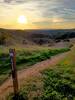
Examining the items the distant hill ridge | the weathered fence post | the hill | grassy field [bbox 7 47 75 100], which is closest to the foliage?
grassy field [bbox 7 47 75 100]

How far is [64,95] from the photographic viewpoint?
14.4 m

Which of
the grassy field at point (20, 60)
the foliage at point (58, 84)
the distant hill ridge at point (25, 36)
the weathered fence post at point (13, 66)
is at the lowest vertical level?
the distant hill ridge at point (25, 36)

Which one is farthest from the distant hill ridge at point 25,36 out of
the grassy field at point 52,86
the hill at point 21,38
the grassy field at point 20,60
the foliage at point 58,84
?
the grassy field at point 52,86

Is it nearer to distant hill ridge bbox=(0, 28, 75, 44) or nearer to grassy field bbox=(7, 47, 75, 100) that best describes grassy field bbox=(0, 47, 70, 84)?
grassy field bbox=(7, 47, 75, 100)

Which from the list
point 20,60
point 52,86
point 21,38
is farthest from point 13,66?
point 21,38

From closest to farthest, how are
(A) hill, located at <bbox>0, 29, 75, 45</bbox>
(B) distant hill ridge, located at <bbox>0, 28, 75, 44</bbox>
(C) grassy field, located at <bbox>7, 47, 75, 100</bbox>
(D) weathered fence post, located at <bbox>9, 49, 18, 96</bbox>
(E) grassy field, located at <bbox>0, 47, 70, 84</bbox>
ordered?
(D) weathered fence post, located at <bbox>9, 49, 18, 96</bbox> < (C) grassy field, located at <bbox>7, 47, 75, 100</bbox> < (E) grassy field, located at <bbox>0, 47, 70, 84</bbox> < (A) hill, located at <bbox>0, 29, 75, 45</bbox> < (B) distant hill ridge, located at <bbox>0, 28, 75, 44</bbox>

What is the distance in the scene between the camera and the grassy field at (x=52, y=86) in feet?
46.4

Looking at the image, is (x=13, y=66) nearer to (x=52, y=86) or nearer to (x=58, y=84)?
(x=52, y=86)

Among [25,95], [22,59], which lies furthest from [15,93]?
[22,59]

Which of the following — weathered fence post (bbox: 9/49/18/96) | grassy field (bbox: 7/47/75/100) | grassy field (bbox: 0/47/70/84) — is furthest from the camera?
grassy field (bbox: 0/47/70/84)

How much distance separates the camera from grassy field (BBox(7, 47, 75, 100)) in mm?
14146

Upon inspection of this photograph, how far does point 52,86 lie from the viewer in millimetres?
15156

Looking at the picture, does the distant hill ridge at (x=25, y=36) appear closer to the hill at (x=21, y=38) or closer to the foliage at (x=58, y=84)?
the hill at (x=21, y=38)

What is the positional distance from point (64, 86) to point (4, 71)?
259 inches
